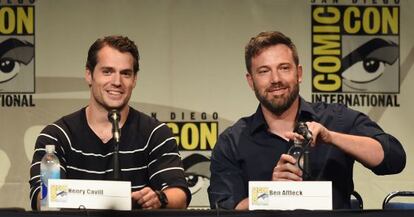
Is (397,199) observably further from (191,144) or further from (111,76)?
(111,76)

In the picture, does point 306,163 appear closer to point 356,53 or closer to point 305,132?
point 305,132

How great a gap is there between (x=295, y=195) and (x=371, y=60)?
247 cm

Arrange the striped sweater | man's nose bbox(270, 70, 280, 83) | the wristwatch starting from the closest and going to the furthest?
the wristwatch < man's nose bbox(270, 70, 280, 83) < the striped sweater

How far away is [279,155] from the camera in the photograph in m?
3.43

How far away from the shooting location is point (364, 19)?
507 centimetres

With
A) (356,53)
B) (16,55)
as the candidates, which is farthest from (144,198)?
(356,53)

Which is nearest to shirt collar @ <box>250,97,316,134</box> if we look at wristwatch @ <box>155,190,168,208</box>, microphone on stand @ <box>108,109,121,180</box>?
wristwatch @ <box>155,190,168,208</box>

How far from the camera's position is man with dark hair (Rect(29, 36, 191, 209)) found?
11.3ft

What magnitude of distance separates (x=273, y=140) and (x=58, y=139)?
0.88m

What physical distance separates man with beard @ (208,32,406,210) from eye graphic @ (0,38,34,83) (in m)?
1.85

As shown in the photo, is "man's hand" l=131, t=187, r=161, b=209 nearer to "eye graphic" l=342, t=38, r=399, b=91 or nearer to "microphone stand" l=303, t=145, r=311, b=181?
"microphone stand" l=303, t=145, r=311, b=181

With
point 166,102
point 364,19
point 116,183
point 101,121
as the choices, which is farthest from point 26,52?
point 116,183

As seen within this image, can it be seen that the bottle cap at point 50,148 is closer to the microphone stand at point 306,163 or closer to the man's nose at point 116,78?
the man's nose at point 116,78

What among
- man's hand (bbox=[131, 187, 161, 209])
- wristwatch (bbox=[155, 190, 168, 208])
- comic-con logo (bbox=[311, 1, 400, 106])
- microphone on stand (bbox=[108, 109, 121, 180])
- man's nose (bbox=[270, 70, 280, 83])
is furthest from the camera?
comic-con logo (bbox=[311, 1, 400, 106])
